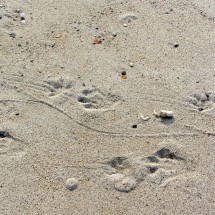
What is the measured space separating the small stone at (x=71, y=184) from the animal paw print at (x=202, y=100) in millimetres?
1596

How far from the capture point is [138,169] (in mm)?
3229

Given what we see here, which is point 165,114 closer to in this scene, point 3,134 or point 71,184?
point 71,184

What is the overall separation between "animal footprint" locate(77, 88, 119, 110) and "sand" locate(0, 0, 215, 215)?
1 cm

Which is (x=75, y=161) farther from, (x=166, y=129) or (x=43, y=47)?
(x=43, y=47)

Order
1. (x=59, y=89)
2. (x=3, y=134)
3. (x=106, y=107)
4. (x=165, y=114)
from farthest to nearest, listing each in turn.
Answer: (x=59, y=89) < (x=106, y=107) < (x=165, y=114) < (x=3, y=134)

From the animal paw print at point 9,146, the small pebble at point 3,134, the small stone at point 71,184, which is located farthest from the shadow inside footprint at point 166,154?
the small pebble at point 3,134

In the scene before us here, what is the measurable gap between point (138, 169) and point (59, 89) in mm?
1338

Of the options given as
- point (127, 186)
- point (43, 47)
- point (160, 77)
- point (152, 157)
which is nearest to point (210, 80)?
point (160, 77)

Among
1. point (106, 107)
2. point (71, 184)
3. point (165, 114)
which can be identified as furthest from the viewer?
point (106, 107)

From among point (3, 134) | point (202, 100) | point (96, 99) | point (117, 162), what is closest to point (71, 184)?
point (117, 162)

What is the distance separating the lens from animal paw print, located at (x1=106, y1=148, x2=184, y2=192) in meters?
3.16

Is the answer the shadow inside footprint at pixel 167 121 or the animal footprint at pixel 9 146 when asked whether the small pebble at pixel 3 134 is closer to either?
the animal footprint at pixel 9 146

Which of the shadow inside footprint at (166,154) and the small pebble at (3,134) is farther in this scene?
the small pebble at (3,134)

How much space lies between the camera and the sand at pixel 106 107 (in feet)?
10.2
